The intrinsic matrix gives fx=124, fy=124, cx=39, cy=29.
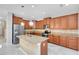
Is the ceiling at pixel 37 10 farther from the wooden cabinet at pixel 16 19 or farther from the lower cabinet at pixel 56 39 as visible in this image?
the lower cabinet at pixel 56 39

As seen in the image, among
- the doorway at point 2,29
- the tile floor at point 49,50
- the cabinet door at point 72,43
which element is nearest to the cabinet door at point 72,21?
the cabinet door at point 72,43

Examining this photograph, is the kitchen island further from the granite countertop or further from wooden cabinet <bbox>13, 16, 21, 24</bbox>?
wooden cabinet <bbox>13, 16, 21, 24</bbox>

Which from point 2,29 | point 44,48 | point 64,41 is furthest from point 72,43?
point 2,29

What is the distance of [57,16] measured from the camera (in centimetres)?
228

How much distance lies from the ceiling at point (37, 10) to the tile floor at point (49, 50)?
56cm

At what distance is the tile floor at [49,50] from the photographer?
2.16 metres

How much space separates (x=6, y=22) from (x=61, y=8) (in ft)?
3.30

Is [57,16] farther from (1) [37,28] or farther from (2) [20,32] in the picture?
(2) [20,32]

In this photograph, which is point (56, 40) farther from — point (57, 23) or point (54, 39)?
point (57, 23)

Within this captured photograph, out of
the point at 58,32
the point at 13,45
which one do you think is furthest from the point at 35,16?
the point at 13,45

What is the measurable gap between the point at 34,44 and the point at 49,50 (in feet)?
1.06

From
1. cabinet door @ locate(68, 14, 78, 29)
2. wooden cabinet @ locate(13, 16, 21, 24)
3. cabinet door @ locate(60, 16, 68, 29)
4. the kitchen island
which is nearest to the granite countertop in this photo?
the kitchen island

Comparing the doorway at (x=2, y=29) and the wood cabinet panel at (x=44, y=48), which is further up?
the doorway at (x=2, y=29)

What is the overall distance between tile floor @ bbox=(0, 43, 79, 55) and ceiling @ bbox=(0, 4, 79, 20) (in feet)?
1.85
